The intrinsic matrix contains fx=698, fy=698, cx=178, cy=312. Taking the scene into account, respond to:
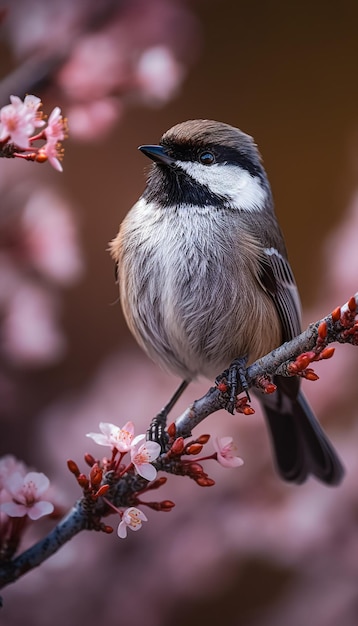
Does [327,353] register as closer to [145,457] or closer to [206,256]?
[145,457]

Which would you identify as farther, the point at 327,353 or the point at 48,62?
the point at 48,62

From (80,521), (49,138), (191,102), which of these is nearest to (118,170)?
(191,102)

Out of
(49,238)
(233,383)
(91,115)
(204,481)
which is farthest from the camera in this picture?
(49,238)

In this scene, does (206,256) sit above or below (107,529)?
above

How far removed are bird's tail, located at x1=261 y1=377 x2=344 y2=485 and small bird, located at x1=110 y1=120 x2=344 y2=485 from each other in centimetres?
22

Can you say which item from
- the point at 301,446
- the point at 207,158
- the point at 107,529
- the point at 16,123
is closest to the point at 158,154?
the point at 207,158

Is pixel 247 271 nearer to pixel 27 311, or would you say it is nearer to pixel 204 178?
pixel 204 178

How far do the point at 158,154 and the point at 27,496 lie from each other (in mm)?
510

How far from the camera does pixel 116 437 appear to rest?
83 centimetres

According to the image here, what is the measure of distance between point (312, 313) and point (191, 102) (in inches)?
21.0

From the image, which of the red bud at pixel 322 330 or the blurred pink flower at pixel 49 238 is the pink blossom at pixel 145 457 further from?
the blurred pink flower at pixel 49 238

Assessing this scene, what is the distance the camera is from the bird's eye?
107cm

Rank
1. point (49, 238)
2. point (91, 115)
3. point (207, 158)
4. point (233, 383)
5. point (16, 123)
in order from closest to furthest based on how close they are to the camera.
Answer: point (16, 123) → point (233, 383) → point (207, 158) → point (91, 115) → point (49, 238)

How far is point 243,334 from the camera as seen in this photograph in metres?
1.13
